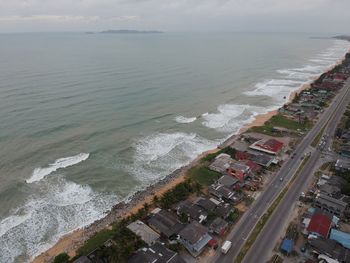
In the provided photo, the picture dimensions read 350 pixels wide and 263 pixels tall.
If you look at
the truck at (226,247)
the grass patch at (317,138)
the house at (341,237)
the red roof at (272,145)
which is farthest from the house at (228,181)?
the grass patch at (317,138)

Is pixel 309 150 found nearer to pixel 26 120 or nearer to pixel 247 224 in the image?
pixel 247 224

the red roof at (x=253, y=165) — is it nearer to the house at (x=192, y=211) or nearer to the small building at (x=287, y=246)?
the house at (x=192, y=211)

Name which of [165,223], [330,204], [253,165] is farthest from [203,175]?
[330,204]

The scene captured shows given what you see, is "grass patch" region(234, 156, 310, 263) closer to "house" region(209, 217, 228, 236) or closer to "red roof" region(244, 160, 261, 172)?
"house" region(209, 217, 228, 236)

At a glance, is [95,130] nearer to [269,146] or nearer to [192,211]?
[192,211]

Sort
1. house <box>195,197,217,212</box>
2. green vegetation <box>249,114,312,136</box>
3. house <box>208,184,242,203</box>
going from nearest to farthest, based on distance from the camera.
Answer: house <box>195,197,217,212</box>, house <box>208,184,242,203</box>, green vegetation <box>249,114,312,136</box>

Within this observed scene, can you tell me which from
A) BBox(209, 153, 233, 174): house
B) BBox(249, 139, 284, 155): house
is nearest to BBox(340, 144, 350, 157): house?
BBox(249, 139, 284, 155): house

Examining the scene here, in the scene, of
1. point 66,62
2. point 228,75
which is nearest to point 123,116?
point 228,75
